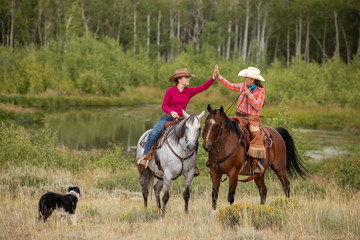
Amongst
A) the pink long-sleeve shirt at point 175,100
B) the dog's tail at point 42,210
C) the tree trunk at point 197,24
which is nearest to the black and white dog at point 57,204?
the dog's tail at point 42,210

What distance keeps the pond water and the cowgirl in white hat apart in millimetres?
11496

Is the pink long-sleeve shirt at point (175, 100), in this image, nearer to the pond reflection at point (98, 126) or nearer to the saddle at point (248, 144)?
the saddle at point (248, 144)

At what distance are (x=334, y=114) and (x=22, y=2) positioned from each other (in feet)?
182

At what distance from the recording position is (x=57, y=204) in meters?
6.99

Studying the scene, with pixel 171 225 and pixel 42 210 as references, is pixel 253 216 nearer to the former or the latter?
pixel 171 225

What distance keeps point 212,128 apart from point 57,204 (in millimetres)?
3108

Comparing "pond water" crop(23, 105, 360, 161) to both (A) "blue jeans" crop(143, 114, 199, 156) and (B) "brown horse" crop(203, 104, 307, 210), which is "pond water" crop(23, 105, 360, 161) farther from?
(B) "brown horse" crop(203, 104, 307, 210)

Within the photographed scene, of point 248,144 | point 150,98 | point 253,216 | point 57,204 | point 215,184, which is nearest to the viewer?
point 253,216

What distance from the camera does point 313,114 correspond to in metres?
31.2

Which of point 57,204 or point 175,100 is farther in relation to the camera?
point 175,100

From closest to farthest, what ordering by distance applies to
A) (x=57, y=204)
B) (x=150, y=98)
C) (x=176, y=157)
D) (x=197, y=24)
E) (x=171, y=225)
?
1. (x=171, y=225)
2. (x=57, y=204)
3. (x=176, y=157)
4. (x=150, y=98)
5. (x=197, y=24)

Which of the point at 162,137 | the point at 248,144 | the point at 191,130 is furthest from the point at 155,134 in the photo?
the point at 248,144

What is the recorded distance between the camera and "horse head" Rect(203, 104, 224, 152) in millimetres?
6715

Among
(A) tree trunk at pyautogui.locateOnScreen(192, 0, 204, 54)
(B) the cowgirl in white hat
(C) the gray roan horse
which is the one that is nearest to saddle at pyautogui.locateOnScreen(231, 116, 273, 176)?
(B) the cowgirl in white hat
